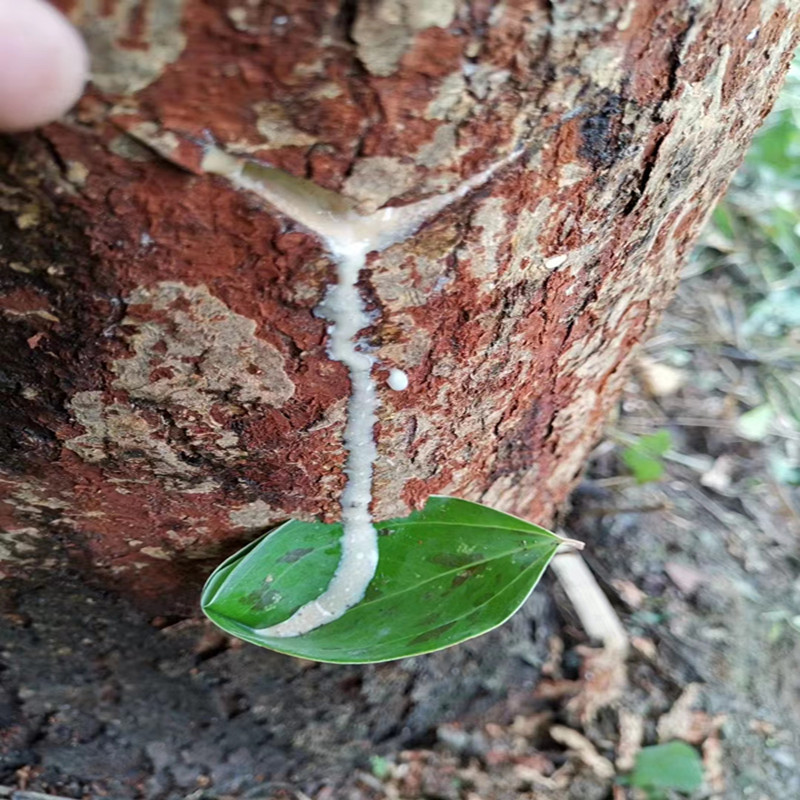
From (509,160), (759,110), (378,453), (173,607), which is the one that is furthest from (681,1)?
(173,607)

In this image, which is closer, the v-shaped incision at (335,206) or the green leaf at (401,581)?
the v-shaped incision at (335,206)

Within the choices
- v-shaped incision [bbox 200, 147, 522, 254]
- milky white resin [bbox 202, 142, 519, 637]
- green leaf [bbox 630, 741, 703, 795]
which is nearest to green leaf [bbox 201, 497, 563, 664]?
milky white resin [bbox 202, 142, 519, 637]

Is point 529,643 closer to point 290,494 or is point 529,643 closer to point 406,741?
point 406,741

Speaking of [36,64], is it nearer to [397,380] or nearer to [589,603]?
[397,380]

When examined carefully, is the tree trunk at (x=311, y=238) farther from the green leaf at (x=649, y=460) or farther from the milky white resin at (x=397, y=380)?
the green leaf at (x=649, y=460)

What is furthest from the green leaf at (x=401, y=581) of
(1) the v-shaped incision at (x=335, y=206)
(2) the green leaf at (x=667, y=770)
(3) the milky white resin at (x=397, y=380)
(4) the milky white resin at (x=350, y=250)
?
(2) the green leaf at (x=667, y=770)
